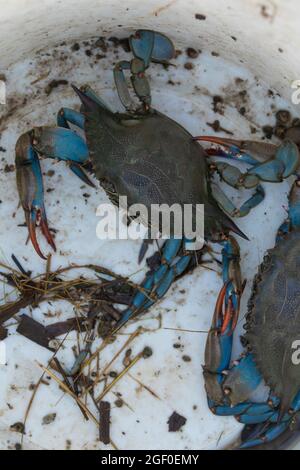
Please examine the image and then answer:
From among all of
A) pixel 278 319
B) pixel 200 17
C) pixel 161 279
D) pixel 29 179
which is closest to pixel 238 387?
pixel 278 319

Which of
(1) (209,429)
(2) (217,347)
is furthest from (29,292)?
(1) (209,429)

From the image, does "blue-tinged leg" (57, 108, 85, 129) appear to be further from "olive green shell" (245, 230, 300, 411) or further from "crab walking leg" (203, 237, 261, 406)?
"olive green shell" (245, 230, 300, 411)

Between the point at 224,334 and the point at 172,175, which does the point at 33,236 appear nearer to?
the point at 172,175

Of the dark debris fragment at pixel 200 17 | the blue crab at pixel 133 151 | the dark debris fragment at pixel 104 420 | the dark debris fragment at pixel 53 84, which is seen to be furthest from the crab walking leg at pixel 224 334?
the dark debris fragment at pixel 53 84

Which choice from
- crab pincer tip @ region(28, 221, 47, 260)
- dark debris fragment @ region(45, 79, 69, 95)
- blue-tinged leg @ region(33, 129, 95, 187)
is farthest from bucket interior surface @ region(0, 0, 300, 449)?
blue-tinged leg @ region(33, 129, 95, 187)

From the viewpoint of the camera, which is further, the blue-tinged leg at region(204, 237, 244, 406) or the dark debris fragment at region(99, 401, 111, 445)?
the dark debris fragment at region(99, 401, 111, 445)

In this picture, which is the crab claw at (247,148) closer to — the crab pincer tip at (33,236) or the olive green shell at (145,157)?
the olive green shell at (145,157)

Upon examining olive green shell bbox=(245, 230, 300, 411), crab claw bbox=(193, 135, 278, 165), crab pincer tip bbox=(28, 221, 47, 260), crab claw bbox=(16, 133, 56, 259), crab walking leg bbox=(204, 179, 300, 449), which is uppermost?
crab claw bbox=(193, 135, 278, 165)

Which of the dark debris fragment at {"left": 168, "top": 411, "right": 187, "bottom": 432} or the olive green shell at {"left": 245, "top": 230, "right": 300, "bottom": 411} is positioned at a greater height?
the olive green shell at {"left": 245, "top": 230, "right": 300, "bottom": 411}

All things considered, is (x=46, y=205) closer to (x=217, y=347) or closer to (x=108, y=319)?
(x=108, y=319)
